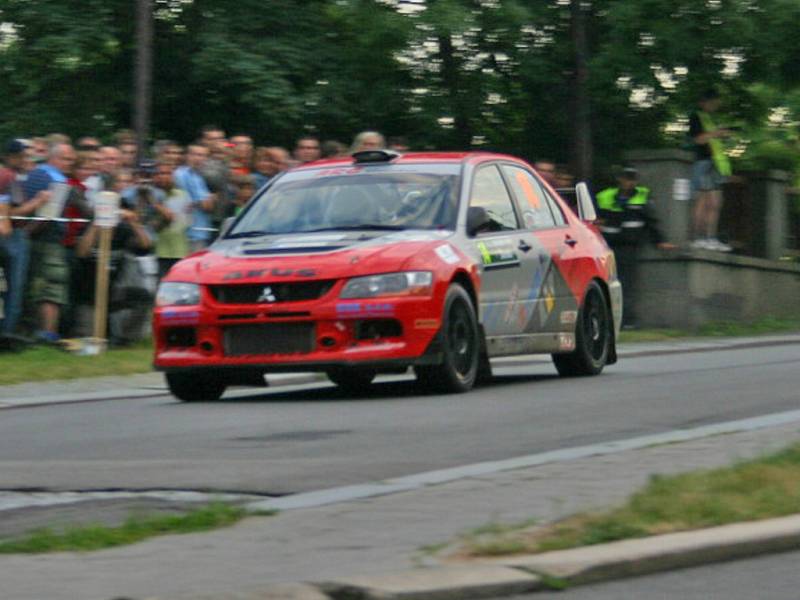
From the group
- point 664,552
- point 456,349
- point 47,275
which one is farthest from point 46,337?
point 664,552

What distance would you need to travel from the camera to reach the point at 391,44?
2717cm

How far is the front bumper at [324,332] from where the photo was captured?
12.6 meters

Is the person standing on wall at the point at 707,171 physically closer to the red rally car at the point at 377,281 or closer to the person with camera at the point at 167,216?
the person with camera at the point at 167,216

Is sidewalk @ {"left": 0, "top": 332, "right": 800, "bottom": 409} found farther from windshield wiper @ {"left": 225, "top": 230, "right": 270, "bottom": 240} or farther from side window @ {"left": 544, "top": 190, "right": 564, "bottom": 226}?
side window @ {"left": 544, "top": 190, "right": 564, "bottom": 226}

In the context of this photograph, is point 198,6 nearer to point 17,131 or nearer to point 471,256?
point 17,131

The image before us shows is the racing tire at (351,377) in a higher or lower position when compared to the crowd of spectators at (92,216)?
lower

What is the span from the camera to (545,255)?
14586mm

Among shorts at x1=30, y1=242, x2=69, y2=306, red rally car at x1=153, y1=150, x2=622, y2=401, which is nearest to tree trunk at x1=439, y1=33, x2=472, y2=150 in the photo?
shorts at x1=30, y1=242, x2=69, y2=306

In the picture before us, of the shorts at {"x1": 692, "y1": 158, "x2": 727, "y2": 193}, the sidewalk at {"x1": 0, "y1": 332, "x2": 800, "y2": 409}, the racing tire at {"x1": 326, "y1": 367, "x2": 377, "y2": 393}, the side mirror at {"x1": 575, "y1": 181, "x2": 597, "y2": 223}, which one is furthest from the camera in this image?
the shorts at {"x1": 692, "y1": 158, "x2": 727, "y2": 193}

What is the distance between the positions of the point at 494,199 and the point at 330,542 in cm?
785

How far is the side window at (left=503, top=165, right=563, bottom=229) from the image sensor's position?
48.4 feet

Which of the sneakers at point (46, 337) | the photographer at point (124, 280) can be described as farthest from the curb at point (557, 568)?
the photographer at point (124, 280)

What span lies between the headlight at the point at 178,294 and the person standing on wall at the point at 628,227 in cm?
1073

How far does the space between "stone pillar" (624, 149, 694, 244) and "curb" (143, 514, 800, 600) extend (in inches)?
708
